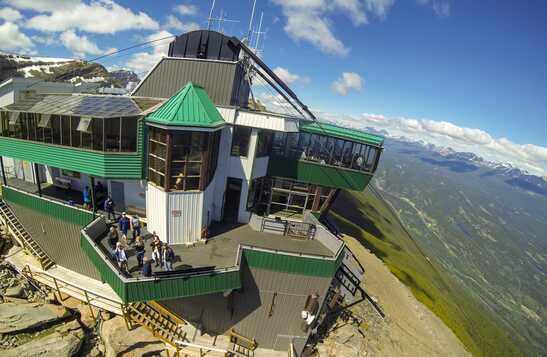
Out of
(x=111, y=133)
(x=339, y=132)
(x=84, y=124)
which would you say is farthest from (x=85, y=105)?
(x=339, y=132)

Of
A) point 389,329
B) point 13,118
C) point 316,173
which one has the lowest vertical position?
point 389,329

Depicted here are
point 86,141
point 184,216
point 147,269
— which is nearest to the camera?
point 147,269

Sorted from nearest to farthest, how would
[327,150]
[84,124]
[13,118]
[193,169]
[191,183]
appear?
[193,169], [191,183], [84,124], [13,118], [327,150]

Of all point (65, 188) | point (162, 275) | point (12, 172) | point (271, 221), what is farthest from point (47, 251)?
point (271, 221)

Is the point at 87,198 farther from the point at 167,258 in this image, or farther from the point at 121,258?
the point at 167,258

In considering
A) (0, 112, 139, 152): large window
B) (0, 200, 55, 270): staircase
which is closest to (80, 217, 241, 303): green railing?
(0, 112, 139, 152): large window

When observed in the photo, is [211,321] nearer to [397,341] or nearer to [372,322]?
[372,322]
